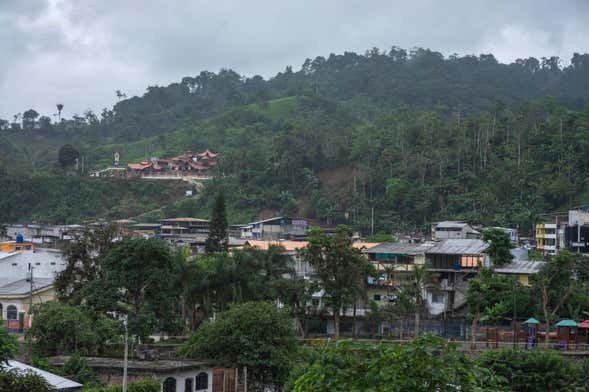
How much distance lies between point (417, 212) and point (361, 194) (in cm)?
808

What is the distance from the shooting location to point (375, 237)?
71312 millimetres

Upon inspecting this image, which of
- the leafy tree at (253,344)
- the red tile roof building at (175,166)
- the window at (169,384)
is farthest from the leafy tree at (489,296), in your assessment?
the red tile roof building at (175,166)

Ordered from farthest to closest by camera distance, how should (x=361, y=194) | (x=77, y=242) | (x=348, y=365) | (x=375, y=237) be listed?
(x=361, y=194) → (x=375, y=237) → (x=77, y=242) → (x=348, y=365)

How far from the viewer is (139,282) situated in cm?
3656

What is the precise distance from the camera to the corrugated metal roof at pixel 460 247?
51.5 m

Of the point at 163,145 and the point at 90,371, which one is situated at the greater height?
the point at 163,145

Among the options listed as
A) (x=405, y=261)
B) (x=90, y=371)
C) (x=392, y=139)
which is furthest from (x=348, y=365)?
(x=392, y=139)

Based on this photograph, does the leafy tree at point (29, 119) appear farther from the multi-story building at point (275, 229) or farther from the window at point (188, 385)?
the window at point (188, 385)

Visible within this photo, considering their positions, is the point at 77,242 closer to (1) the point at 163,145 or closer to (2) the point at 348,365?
(2) the point at 348,365

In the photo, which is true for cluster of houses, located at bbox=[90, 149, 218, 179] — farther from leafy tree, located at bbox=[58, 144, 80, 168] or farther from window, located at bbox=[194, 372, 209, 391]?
window, located at bbox=[194, 372, 209, 391]

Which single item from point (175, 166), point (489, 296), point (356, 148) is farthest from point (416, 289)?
point (175, 166)

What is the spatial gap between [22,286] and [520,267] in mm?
27056

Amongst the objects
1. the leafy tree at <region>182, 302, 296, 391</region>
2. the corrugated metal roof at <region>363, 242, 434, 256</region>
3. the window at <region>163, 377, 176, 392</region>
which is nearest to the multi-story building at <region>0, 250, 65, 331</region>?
the leafy tree at <region>182, 302, 296, 391</region>

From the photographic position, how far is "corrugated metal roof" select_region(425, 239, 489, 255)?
169 ft
